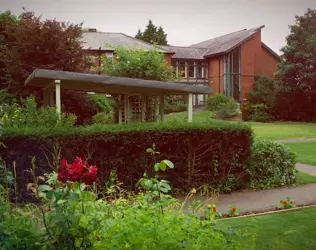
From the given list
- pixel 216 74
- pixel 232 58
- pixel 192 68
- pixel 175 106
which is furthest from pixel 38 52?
pixel 192 68

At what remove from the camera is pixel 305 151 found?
1288 centimetres

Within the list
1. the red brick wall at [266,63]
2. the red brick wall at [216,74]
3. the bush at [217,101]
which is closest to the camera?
the bush at [217,101]

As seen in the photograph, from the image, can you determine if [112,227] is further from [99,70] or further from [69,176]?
[99,70]

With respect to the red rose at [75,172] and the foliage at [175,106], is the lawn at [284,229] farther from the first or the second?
the foliage at [175,106]

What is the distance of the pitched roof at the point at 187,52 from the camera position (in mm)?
38312

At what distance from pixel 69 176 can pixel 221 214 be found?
12.4ft

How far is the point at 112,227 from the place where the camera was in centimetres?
270

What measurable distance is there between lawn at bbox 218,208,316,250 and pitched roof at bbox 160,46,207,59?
33.6 m

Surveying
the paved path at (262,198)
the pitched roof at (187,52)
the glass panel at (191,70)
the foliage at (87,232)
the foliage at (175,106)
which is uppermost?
the pitched roof at (187,52)

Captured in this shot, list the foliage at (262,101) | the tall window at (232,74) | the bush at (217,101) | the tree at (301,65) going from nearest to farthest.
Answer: the tree at (301,65) < the foliage at (262,101) < the bush at (217,101) < the tall window at (232,74)

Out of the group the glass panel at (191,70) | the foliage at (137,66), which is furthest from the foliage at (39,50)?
the glass panel at (191,70)

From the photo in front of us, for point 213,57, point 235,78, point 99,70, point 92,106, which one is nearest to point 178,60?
point 213,57

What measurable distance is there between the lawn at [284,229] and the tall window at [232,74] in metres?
30.2

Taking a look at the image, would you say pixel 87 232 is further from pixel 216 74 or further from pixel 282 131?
pixel 216 74
